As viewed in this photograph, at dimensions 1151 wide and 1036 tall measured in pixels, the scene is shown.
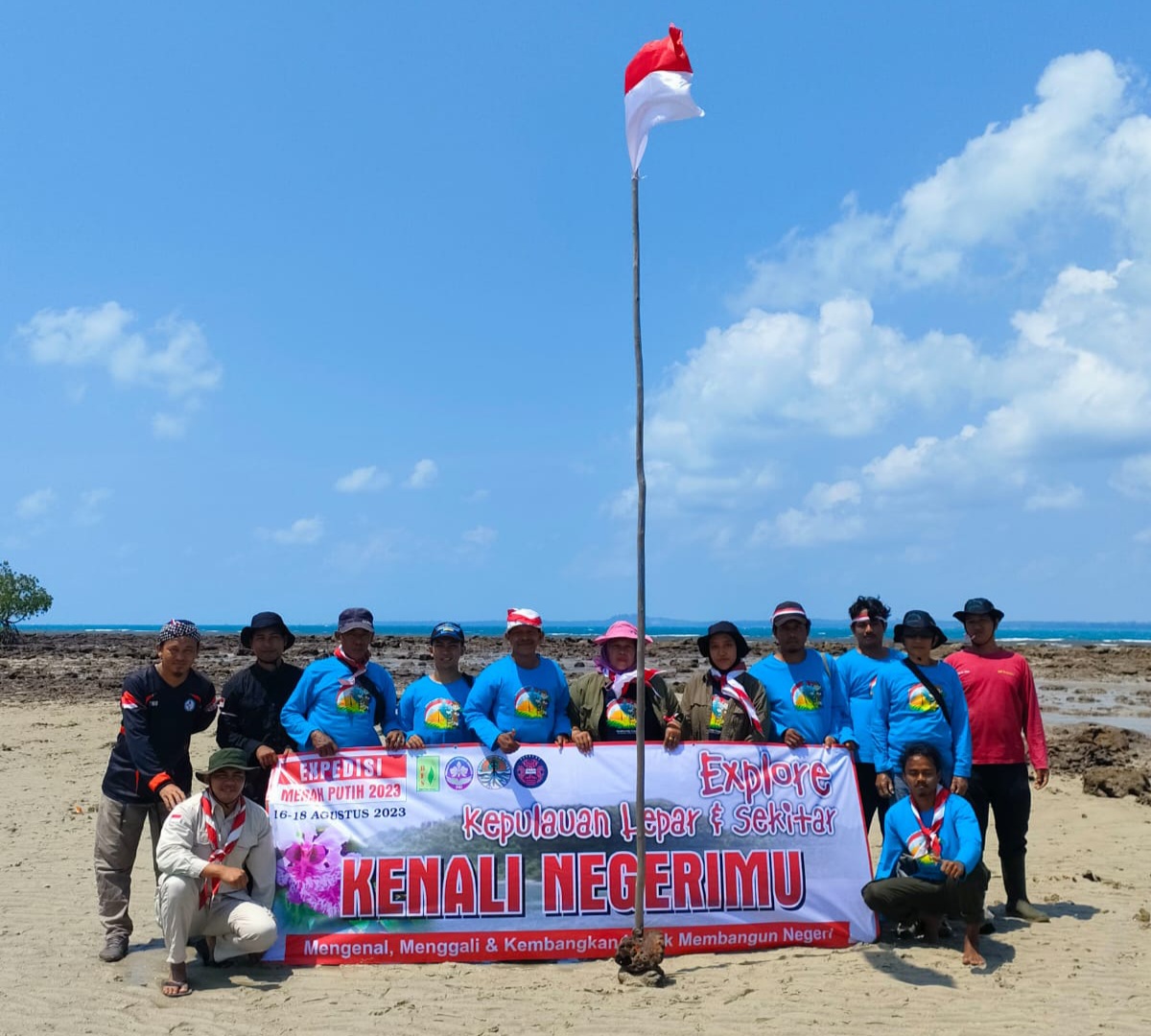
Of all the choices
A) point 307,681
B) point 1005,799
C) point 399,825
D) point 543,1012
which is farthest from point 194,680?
point 1005,799

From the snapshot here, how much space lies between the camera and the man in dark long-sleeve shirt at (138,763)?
18.6 ft

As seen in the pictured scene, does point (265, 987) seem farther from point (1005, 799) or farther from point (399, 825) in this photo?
point (1005, 799)

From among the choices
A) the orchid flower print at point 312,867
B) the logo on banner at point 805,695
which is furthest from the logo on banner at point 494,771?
the logo on banner at point 805,695

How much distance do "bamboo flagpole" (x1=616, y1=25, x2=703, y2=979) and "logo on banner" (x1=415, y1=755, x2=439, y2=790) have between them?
4.26ft

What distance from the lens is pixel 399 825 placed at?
578cm

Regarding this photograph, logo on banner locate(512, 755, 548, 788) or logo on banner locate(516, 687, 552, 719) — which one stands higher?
logo on banner locate(516, 687, 552, 719)

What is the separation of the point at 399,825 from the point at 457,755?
0.54 metres

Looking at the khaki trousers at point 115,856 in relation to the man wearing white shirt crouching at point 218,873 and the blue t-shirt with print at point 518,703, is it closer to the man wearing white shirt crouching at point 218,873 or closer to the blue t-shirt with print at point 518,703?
the man wearing white shirt crouching at point 218,873

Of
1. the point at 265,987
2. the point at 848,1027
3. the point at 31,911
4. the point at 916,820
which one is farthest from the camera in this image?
the point at 31,911

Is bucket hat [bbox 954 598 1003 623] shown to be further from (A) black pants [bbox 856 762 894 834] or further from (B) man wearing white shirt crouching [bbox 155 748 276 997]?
(B) man wearing white shirt crouching [bbox 155 748 276 997]

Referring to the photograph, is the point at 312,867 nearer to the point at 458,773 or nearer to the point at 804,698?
the point at 458,773

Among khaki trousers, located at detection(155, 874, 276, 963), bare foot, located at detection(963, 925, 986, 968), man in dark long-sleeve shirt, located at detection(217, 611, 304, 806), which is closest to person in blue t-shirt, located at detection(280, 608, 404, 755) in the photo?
man in dark long-sleeve shirt, located at detection(217, 611, 304, 806)

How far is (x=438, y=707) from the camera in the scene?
20.4ft

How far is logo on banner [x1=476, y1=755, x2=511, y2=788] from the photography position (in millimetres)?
5840
